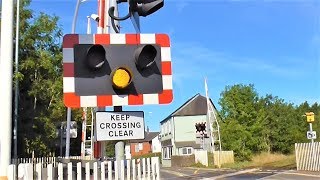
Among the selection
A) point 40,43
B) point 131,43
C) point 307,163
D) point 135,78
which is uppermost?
point 40,43

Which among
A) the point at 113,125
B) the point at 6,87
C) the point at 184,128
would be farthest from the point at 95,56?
the point at 184,128

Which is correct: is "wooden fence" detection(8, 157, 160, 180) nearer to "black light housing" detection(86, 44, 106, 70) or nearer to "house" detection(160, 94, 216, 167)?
"black light housing" detection(86, 44, 106, 70)

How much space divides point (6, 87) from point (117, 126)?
240 cm

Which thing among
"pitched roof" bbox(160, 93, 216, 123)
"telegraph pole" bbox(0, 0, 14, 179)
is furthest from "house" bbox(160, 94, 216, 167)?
"telegraph pole" bbox(0, 0, 14, 179)

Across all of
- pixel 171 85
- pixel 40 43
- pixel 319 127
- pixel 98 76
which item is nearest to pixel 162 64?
pixel 171 85

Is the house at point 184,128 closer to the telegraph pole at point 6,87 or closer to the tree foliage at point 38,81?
the tree foliage at point 38,81

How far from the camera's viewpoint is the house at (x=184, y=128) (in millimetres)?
71938

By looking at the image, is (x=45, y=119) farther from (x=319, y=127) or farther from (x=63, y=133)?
(x=319, y=127)

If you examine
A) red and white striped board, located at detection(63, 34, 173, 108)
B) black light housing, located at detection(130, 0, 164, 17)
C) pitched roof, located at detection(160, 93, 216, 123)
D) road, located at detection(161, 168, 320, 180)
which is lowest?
road, located at detection(161, 168, 320, 180)

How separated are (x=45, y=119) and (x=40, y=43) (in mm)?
4790

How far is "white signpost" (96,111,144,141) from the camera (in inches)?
216

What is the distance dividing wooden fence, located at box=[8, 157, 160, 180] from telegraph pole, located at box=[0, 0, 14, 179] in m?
0.72

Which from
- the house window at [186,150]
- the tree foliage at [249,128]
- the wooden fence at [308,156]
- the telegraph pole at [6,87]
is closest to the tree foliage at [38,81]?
the wooden fence at [308,156]

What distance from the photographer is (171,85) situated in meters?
5.60
